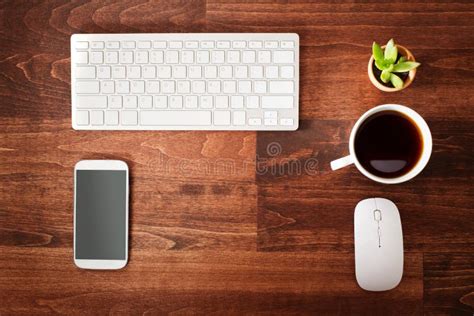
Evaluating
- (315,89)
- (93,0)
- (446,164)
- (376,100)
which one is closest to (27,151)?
(93,0)

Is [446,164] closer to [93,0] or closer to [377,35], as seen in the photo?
[377,35]

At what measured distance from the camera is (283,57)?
2.73 ft

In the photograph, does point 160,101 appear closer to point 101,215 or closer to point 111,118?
point 111,118

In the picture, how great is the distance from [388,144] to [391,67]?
0.13m

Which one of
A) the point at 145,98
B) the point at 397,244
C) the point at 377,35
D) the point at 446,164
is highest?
the point at 377,35

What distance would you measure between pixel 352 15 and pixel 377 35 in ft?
0.18

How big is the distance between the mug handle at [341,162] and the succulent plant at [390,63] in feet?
0.47

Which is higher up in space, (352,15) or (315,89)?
(352,15)


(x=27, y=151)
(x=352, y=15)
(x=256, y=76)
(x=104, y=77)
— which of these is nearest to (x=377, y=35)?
(x=352, y=15)

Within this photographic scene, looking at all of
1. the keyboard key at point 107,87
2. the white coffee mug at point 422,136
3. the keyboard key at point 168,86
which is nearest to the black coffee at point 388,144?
the white coffee mug at point 422,136

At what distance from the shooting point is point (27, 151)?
0.86m

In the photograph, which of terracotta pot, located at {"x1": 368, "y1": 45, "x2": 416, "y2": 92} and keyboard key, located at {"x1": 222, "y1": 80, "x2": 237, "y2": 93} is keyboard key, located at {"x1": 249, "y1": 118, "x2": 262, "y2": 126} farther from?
terracotta pot, located at {"x1": 368, "y1": 45, "x2": 416, "y2": 92}

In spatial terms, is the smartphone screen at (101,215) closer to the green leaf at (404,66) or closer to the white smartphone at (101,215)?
the white smartphone at (101,215)

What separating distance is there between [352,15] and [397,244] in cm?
40
